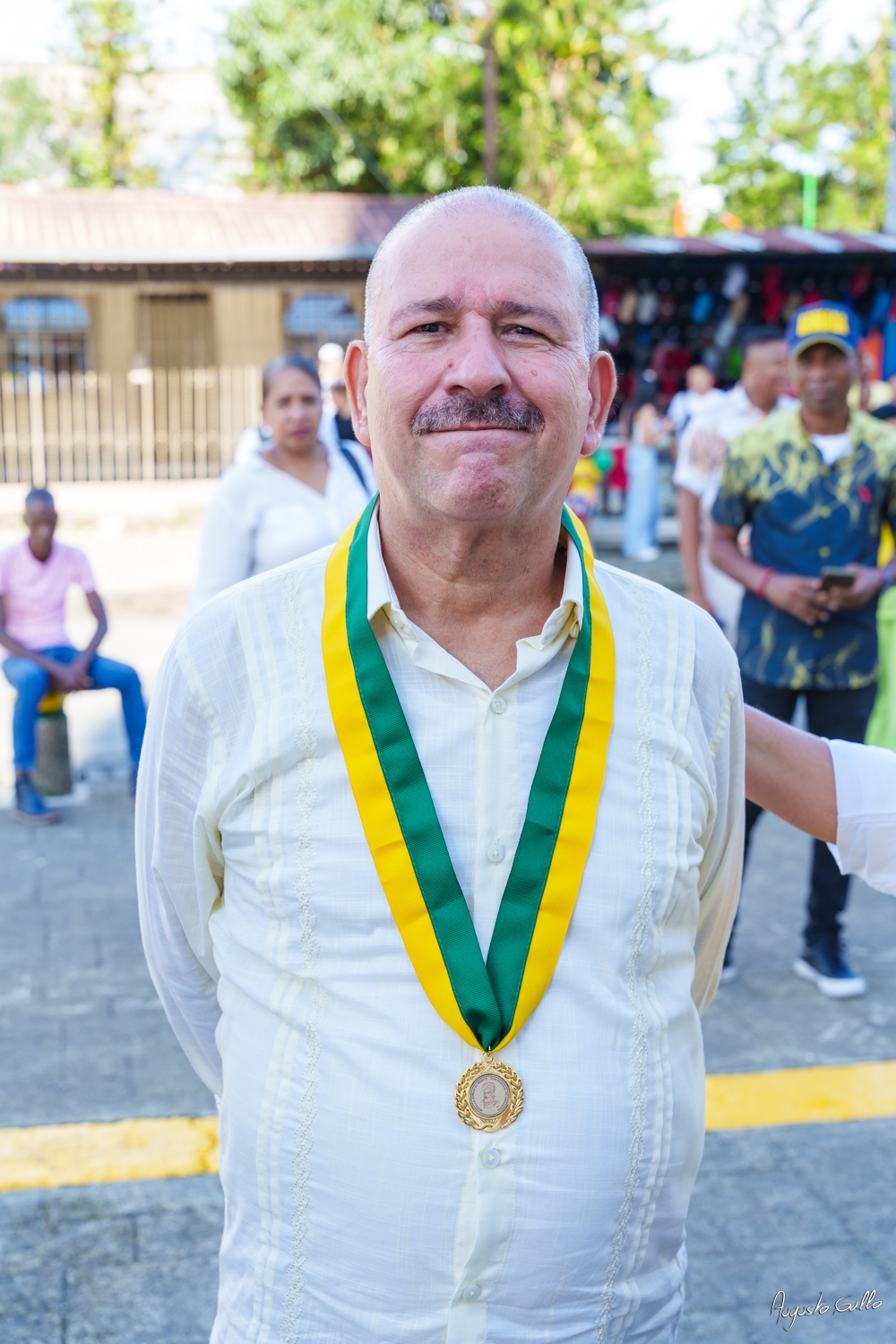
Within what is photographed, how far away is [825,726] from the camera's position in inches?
172

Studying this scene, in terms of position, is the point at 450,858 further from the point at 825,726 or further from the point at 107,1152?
the point at 825,726

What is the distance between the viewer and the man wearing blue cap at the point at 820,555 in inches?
167

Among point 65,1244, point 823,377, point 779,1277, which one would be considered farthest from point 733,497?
Answer: point 65,1244

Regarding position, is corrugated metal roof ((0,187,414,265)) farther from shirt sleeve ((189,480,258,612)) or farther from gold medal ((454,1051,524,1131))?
gold medal ((454,1051,524,1131))

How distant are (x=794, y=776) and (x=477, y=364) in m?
0.78

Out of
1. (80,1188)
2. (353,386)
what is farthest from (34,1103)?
(353,386)

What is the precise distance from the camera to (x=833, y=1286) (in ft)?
9.14

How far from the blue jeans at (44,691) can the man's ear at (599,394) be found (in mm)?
4767

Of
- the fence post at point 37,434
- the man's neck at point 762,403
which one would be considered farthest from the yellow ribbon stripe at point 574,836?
the fence post at point 37,434

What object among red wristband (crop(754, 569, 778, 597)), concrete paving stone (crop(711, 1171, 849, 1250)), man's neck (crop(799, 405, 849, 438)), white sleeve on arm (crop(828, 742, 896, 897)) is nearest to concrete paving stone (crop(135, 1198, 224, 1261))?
concrete paving stone (crop(711, 1171, 849, 1250))

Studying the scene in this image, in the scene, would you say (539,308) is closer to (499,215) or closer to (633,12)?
(499,215)

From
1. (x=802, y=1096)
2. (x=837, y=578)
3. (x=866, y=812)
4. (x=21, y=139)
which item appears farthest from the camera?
(x=21, y=139)

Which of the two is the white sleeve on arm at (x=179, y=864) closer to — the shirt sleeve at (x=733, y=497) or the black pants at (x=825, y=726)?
the black pants at (x=825, y=726)

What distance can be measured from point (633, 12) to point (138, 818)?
25733mm
